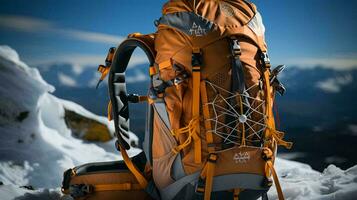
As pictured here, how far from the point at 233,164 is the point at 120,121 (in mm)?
922

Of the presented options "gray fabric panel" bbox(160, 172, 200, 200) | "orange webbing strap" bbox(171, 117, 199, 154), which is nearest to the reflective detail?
"orange webbing strap" bbox(171, 117, 199, 154)

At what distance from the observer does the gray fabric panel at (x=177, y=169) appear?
7.56 ft

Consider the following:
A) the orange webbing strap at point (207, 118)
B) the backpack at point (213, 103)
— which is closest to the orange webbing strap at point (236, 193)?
the backpack at point (213, 103)

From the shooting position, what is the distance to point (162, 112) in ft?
7.85

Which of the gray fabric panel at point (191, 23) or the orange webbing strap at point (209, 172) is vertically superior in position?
the gray fabric panel at point (191, 23)

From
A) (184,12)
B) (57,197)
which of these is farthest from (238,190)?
(57,197)

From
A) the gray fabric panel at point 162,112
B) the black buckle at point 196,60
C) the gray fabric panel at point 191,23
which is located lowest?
the gray fabric panel at point 162,112

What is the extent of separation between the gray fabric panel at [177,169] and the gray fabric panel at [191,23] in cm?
65

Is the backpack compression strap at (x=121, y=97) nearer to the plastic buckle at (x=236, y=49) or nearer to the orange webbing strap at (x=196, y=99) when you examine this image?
the orange webbing strap at (x=196, y=99)

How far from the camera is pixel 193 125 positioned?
86.6 inches

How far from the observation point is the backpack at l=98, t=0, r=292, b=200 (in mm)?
2209

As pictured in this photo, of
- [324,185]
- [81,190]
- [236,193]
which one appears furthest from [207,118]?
[324,185]

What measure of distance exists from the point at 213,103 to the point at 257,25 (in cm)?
53

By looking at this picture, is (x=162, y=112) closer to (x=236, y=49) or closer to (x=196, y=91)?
(x=196, y=91)
